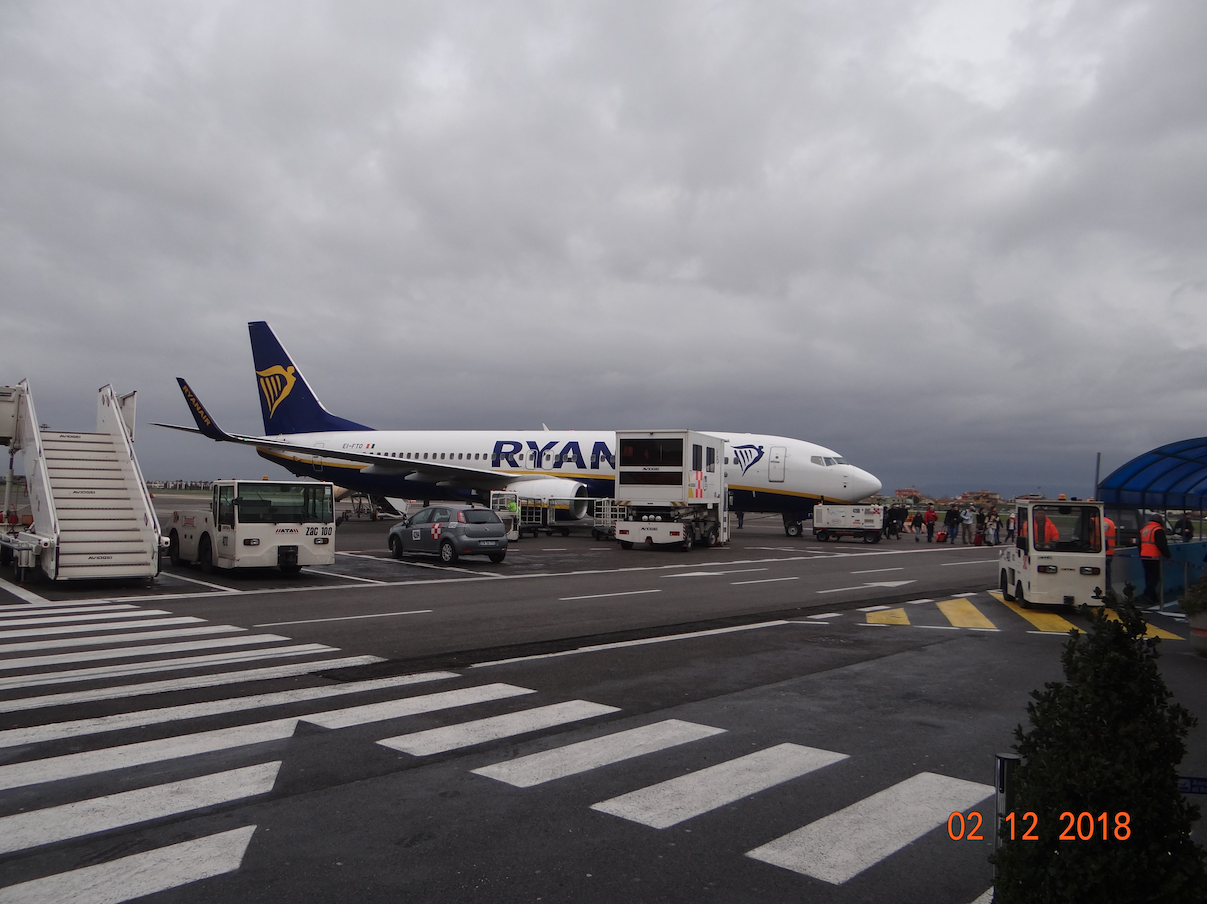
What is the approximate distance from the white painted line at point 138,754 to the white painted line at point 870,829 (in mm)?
3866

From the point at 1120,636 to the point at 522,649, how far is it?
26.0 ft

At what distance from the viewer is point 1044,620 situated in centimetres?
1358

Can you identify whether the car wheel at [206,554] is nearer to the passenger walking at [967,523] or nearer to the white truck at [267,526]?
the white truck at [267,526]

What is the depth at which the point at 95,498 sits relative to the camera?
16.6m

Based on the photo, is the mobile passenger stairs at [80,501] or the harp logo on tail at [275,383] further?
the harp logo on tail at [275,383]

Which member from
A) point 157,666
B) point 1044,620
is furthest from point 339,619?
point 1044,620

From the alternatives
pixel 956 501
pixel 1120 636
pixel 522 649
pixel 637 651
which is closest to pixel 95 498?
pixel 522 649

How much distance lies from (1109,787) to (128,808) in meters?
4.95

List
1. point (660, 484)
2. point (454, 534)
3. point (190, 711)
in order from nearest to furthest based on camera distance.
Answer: point (190, 711) < point (454, 534) < point (660, 484)

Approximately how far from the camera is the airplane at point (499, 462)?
1300 inches

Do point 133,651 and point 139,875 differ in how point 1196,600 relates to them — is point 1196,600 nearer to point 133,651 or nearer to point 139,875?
point 139,875

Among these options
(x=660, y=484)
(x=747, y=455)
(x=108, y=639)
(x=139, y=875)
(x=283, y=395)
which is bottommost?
(x=139, y=875)

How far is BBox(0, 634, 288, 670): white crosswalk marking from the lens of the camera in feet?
29.4
